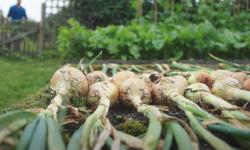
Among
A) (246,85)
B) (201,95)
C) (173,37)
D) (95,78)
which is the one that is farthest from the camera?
(173,37)

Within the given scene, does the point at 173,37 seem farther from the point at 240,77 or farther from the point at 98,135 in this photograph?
the point at 98,135

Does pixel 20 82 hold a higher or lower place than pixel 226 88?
lower

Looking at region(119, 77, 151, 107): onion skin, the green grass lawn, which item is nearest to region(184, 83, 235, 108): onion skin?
region(119, 77, 151, 107): onion skin

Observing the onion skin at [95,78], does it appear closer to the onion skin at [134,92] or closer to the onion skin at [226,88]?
the onion skin at [134,92]

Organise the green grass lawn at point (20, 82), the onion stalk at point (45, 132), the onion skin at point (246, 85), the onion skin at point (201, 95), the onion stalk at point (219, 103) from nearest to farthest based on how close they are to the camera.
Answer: the onion stalk at point (45, 132)
the onion stalk at point (219, 103)
the onion skin at point (201, 95)
the onion skin at point (246, 85)
the green grass lawn at point (20, 82)

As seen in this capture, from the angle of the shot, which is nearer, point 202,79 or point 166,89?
point 166,89

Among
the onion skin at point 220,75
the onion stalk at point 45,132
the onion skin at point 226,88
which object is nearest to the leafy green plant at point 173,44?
the onion skin at point 220,75

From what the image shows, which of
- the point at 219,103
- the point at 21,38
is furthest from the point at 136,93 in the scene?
the point at 21,38
